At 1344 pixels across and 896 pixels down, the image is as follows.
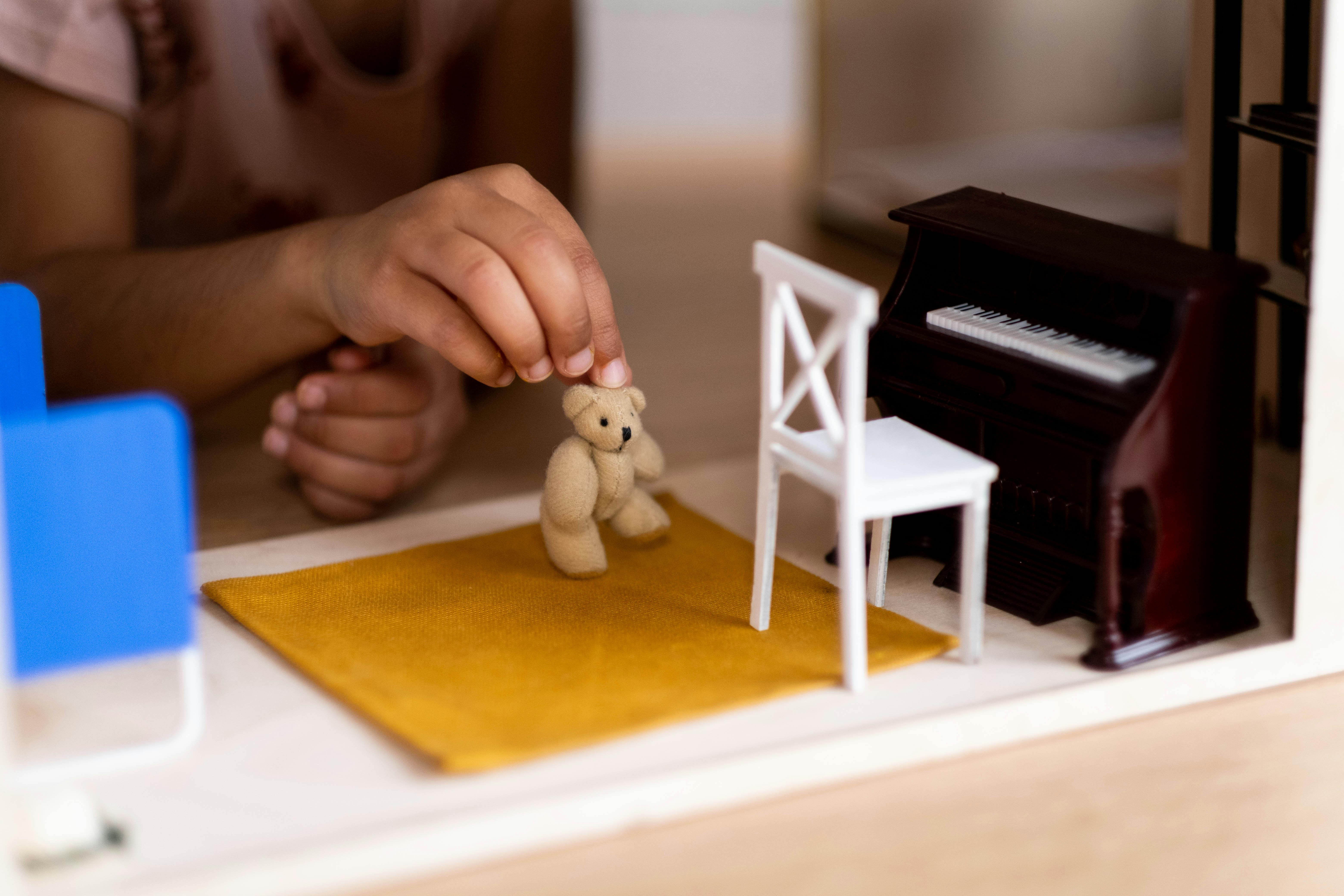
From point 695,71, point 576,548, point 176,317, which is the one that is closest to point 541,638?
point 576,548

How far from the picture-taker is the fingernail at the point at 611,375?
1252 mm

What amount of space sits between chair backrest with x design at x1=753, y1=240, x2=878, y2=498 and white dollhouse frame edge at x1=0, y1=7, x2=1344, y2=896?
209 mm

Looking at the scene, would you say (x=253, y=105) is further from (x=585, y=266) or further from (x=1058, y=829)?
(x=1058, y=829)

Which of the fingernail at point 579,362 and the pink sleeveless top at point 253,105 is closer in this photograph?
the fingernail at point 579,362

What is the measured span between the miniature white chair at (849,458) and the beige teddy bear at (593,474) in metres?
0.14

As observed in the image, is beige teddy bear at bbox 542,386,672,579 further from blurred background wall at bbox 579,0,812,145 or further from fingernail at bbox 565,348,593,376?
blurred background wall at bbox 579,0,812,145

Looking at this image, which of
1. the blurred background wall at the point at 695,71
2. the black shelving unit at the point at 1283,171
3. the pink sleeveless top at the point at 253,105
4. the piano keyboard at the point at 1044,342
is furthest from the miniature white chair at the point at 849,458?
the blurred background wall at the point at 695,71

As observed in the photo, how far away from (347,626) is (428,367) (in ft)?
1.54

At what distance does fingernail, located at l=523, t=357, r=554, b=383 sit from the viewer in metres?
1.20

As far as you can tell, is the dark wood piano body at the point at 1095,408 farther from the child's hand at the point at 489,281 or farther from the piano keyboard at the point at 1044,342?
the child's hand at the point at 489,281

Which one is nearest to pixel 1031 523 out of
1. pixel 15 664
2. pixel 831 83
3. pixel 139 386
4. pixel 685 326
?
pixel 15 664

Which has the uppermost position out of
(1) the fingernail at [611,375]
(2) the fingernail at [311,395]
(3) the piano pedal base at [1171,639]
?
(1) the fingernail at [611,375]

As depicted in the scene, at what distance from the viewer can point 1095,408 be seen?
3.65 feet

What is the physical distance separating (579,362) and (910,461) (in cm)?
31
